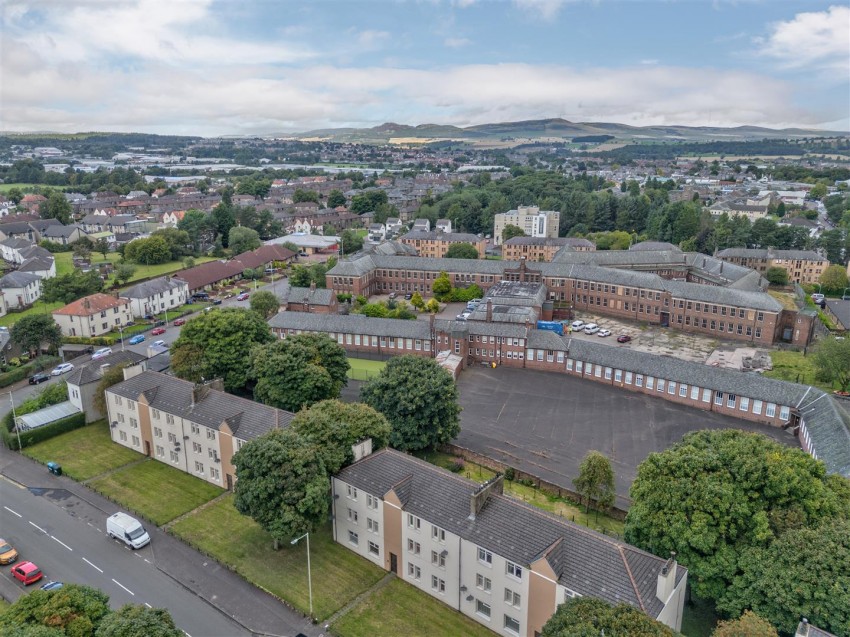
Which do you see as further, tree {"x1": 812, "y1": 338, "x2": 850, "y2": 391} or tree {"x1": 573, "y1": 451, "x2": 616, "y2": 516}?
tree {"x1": 812, "y1": 338, "x2": 850, "y2": 391}

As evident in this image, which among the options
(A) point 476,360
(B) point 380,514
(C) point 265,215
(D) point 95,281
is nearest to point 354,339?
(A) point 476,360

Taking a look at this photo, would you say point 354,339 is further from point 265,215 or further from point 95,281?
point 265,215

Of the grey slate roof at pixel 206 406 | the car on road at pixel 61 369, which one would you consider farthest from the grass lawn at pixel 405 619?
the car on road at pixel 61 369

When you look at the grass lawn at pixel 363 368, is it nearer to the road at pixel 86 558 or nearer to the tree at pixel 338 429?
the tree at pixel 338 429

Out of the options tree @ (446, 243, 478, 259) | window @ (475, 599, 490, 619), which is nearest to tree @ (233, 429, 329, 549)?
window @ (475, 599, 490, 619)

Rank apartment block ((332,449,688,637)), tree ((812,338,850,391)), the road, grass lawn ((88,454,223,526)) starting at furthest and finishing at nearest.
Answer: tree ((812,338,850,391))
grass lawn ((88,454,223,526))
the road
apartment block ((332,449,688,637))

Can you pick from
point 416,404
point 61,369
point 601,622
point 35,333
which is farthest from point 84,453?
point 601,622

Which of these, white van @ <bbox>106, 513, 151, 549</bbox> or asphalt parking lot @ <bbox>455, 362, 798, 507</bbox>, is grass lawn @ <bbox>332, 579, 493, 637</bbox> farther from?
asphalt parking lot @ <bbox>455, 362, 798, 507</bbox>
